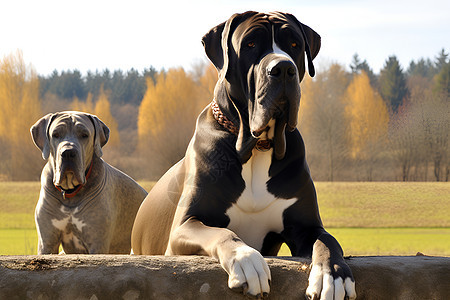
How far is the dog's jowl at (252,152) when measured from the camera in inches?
130

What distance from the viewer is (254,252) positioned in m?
2.73

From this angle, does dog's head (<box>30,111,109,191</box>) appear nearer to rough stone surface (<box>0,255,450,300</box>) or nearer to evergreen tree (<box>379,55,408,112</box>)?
rough stone surface (<box>0,255,450,300</box>)

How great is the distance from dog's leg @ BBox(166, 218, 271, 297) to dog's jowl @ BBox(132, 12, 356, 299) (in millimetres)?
30

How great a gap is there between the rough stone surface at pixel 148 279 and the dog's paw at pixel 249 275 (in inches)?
2.5

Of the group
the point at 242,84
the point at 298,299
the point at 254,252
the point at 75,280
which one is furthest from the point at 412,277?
the point at 75,280

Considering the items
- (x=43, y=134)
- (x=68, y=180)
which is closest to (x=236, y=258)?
(x=68, y=180)

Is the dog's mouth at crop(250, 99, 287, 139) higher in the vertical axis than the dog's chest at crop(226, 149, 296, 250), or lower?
higher

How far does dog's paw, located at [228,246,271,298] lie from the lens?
8.67 ft

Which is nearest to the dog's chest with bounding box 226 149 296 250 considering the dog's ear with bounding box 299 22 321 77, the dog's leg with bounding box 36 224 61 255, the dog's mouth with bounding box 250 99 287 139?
the dog's mouth with bounding box 250 99 287 139

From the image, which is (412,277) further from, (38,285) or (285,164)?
(38,285)

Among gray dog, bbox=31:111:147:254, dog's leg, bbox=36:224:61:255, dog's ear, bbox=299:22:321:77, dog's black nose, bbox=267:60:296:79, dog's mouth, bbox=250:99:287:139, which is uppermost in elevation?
dog's ear, bbox=299:22:321:77

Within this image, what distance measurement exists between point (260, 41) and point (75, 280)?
1.71 meters

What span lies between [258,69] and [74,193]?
2.89 meters

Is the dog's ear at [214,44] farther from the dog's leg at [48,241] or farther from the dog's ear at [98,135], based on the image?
the dog's leg at [48,241]
